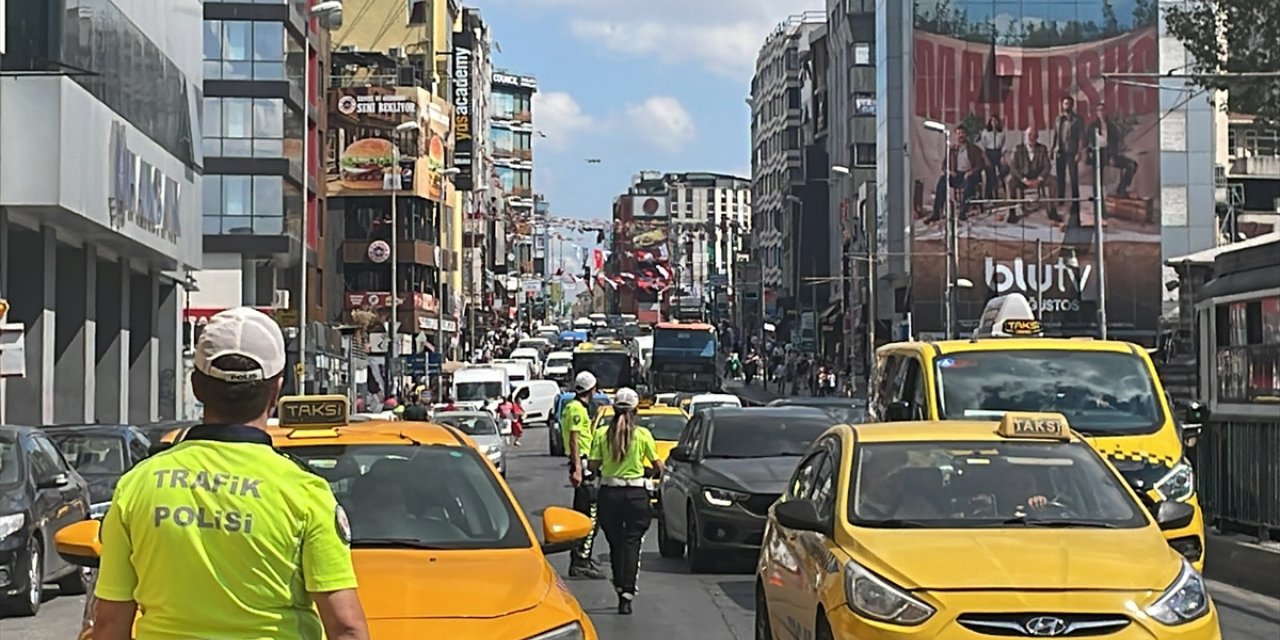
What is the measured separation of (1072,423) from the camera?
13.8m

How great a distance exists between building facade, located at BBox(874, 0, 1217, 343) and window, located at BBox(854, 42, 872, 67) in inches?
581

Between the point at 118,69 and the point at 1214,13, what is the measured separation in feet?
68.3

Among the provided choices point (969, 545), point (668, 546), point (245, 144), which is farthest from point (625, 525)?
point (245, 144)

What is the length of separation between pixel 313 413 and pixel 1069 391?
7.67 metres

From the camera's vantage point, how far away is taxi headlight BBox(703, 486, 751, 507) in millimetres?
17047

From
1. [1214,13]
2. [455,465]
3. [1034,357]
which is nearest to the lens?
[455,465]

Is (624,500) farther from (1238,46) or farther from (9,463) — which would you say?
(1238,46)

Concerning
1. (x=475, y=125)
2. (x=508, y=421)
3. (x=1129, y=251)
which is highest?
(x=475, y=125)

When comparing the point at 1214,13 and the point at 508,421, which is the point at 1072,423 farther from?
the point at 508,421

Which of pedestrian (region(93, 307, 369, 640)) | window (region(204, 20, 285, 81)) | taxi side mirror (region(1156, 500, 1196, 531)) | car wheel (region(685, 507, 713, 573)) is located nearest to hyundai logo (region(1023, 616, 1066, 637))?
taxi side mirror (region(1156, 500, 1196, 531))

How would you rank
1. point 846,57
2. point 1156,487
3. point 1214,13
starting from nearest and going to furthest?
point 1156,487 → point 1214,13 → point 846,57

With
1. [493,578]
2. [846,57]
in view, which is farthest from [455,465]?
[846,57]

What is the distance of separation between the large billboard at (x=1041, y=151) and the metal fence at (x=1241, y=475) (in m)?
63.8

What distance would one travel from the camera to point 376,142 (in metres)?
85.1
